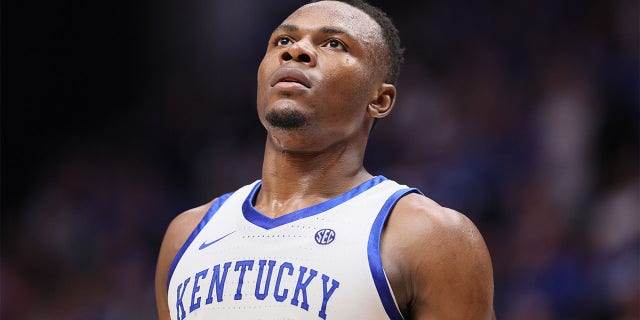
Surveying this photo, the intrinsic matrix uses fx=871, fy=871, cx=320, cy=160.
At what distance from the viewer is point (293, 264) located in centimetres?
307

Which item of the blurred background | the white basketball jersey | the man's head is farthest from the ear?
the blurred background

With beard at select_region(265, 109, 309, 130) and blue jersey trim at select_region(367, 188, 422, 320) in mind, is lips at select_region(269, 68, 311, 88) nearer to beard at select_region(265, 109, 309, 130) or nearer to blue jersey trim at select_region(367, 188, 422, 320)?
beard at select_region(265, 109, 309, 130)

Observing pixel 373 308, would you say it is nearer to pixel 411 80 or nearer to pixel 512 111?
pixel 512 111

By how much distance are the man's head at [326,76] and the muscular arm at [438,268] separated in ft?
1.79

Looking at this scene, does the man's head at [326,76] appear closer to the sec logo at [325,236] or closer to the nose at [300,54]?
the nose at [300,54]

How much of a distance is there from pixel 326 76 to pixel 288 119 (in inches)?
8.7

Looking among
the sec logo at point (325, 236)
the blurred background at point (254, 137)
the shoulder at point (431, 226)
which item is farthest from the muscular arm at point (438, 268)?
the blurred background at point (254, 137)

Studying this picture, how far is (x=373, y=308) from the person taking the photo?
293 cm

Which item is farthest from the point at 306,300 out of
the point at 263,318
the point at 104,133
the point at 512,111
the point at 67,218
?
the point at 104,133

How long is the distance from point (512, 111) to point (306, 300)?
489 centimetres

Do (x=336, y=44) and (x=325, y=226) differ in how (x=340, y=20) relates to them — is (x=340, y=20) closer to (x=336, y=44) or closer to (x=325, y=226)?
(x=336, y=44)

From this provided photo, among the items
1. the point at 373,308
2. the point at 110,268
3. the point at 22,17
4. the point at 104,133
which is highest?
the point at 373,308

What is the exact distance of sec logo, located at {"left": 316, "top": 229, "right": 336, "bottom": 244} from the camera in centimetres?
310

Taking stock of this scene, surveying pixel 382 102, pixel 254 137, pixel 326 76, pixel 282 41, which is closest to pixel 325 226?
pixel 326 76
